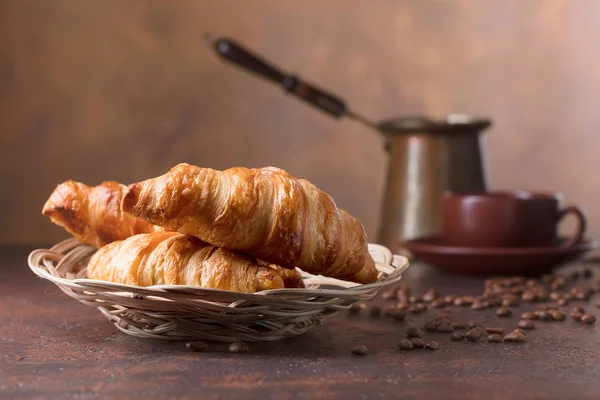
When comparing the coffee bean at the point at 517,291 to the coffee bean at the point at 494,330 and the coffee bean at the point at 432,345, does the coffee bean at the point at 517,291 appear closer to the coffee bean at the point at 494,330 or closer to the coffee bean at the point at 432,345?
the coffee bean at the point at 494,330

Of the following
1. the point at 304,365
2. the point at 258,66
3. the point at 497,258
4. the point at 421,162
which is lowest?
the point at 304,365

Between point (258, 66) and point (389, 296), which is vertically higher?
point (258, 66)

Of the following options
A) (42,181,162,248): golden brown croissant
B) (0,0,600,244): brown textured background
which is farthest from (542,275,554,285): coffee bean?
(0,0,600,244): brown textured background

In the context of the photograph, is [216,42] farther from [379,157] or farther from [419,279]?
[379,157]

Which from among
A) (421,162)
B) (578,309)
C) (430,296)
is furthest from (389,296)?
(421,162)

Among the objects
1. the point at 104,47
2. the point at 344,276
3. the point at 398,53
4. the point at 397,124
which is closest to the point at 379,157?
the point at 398,53

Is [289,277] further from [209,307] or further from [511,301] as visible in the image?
[511,301]

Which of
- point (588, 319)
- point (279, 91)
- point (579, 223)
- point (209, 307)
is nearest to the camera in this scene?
point (209, 307)
